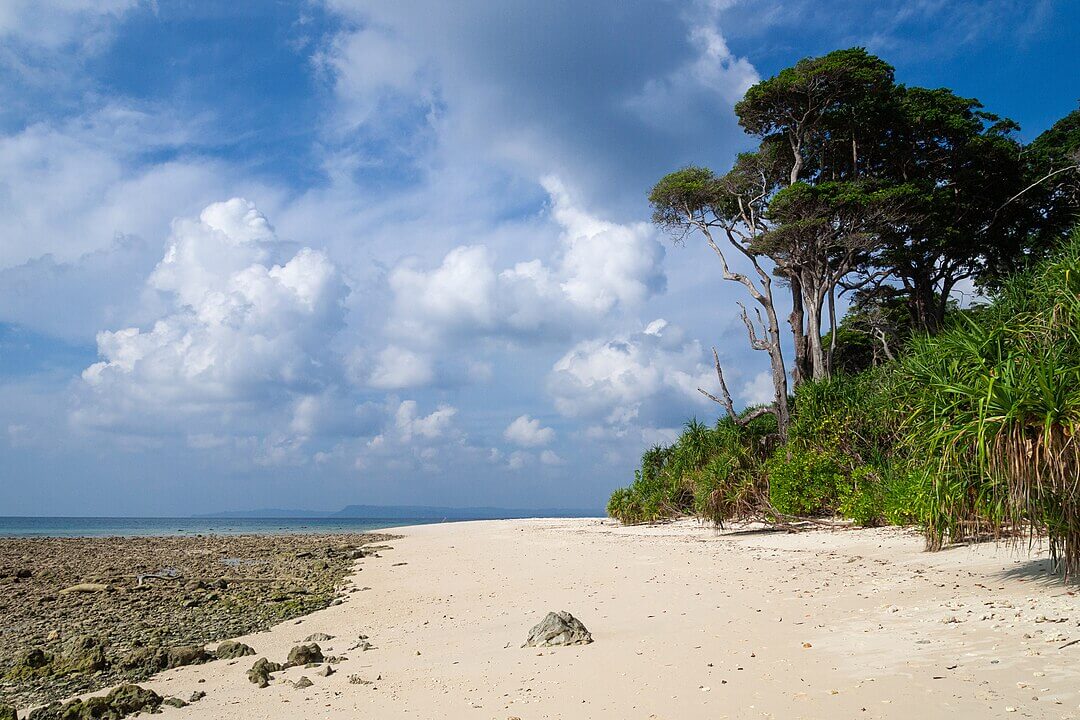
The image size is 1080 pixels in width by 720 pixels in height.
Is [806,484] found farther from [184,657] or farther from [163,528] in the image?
[163,528]

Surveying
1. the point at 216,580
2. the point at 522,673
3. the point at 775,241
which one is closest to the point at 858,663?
the point at 522,673

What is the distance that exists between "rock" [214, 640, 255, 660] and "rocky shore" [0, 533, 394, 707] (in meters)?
0.18

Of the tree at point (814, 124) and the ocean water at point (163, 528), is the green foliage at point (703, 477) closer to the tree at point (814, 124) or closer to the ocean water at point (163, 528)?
the tree at point (814, 124)

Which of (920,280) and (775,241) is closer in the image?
(775,241)

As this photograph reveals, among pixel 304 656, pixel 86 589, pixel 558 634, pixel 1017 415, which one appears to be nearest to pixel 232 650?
pixel 304 656

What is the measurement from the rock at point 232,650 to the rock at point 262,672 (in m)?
1.10

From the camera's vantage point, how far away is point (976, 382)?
7.36 meters

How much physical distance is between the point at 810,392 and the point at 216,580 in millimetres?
16110

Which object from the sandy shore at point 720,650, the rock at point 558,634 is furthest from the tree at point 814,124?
the rock at point 558,634

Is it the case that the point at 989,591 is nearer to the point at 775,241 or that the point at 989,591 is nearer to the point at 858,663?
the point at 858,663

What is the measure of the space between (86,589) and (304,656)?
11.0 m

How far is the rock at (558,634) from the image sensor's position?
274 inches

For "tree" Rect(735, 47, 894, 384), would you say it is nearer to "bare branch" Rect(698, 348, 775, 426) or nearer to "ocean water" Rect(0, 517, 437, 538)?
"bare branch" Rect(698, 348, 775, 426)

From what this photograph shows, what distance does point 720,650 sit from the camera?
20.2 feet
